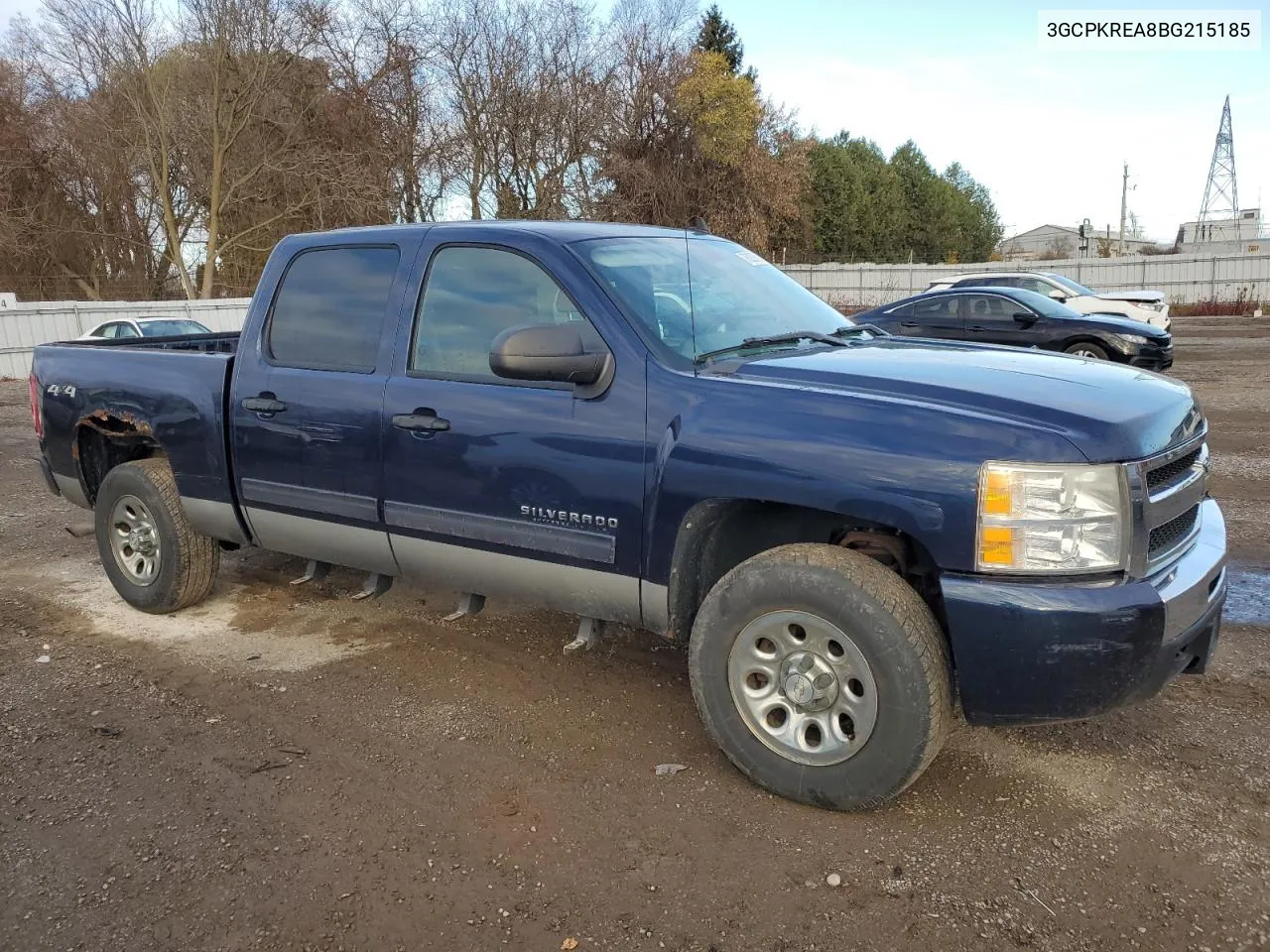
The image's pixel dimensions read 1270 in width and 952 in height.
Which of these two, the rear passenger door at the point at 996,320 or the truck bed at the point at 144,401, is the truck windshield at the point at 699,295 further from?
the rear passenger door at the point at 996,320

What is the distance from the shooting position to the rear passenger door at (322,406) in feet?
13.4

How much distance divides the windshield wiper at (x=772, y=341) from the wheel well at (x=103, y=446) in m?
3.25

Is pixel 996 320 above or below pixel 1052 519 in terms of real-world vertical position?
below

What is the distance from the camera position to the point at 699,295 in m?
3.88

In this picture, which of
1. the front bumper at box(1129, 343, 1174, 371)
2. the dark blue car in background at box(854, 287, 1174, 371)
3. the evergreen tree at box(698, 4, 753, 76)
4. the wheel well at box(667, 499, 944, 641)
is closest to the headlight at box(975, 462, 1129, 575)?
the wheel well at box(667, 499, 944, 641)

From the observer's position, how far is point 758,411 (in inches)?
123

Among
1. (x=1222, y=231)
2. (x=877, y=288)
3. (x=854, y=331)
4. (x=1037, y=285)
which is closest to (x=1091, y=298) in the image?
(x=1037, y=285)

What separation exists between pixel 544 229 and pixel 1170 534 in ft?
8.27

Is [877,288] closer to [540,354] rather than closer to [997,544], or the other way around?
[540,354]

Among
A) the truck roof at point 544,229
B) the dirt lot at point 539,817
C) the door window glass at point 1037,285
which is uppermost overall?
the truck roof at point 544,229

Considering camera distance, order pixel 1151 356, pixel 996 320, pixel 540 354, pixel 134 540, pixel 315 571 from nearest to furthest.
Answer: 1. pixel 540 354
2. pixel 315 571
3. pixel 134 540
4. pixel 1151 356
5. pixel 996 320

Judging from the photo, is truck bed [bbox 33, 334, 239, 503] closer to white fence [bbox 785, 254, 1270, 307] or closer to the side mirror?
the side mirror

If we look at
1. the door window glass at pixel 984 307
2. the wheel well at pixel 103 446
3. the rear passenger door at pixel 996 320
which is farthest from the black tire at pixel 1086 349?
the wheel well at pixel 103 446

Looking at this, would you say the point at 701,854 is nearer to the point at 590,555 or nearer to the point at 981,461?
the point at 590,555
